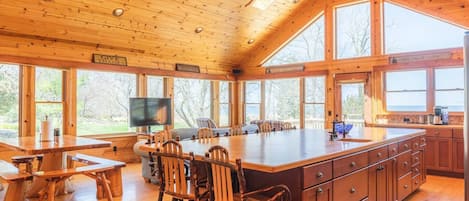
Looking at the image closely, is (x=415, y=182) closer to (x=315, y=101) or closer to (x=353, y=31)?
(x=315, y=101)

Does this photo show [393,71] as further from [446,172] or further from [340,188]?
[340,188]

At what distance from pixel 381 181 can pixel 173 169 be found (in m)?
2.17

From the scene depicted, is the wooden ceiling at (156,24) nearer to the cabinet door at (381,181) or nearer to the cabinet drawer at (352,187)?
the cabinet door at (381,181)

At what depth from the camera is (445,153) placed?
573cm

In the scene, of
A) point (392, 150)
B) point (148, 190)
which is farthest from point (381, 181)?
point (148, 190)

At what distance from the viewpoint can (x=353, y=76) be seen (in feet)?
24.4

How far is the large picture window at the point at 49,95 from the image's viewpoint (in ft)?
19.6

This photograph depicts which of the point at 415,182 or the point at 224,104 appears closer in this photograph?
the point at 415,182

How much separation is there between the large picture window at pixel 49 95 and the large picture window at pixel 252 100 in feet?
16.4

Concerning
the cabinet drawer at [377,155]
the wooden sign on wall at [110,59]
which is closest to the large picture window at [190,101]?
the wooden sign on wall at [110,59]

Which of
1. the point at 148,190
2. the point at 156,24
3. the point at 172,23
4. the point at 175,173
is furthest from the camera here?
the point at 172,23

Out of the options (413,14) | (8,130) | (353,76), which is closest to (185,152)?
(8,130)

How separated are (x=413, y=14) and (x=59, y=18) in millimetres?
6763

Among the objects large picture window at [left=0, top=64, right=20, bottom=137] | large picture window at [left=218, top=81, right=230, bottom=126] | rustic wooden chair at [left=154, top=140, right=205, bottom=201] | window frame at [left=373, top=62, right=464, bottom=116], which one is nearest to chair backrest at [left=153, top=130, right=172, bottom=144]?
rustic wooden chair at [left=154, top=140, right=205, bottom=201]
